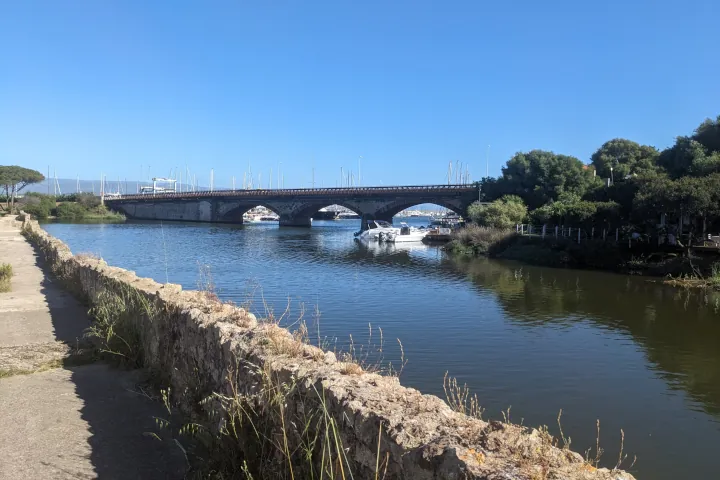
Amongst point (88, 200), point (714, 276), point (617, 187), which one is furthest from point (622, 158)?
point (88, 200)

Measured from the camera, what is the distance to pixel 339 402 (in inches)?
153

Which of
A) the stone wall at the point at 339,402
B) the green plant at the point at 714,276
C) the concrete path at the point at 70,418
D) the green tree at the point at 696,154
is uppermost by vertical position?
the green tree at the point at 696,154

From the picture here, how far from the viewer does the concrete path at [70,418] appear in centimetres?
514

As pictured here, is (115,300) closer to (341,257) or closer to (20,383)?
(20,383)

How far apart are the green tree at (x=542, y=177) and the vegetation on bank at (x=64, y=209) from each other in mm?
73705

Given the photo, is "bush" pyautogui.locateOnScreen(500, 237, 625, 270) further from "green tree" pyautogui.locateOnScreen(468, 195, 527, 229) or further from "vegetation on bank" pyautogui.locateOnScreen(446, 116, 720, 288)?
"green tree" pyautogui.locateOnScreen(468, 195, 527, 229)

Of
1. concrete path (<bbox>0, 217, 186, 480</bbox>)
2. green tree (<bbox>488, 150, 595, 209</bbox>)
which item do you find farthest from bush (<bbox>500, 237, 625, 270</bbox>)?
concrete path (<bbox>0, 217, 186, 480</bbox>)

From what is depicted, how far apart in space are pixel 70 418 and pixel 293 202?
85.1m

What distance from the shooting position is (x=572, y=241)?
1473 inches

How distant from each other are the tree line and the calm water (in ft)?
15.2

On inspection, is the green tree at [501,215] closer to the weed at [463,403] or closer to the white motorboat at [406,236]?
the white motorboat at [406,236]

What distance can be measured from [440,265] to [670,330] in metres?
20.0

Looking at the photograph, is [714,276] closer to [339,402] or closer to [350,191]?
[339,402]

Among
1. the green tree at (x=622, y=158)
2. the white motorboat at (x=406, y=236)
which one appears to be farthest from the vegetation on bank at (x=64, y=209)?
the green tree at (x=622, y=158)
